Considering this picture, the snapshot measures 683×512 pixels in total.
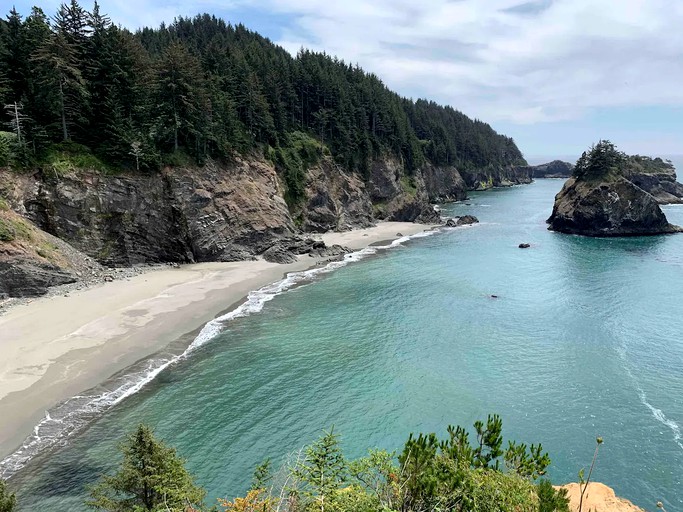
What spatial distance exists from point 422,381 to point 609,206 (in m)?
78.4

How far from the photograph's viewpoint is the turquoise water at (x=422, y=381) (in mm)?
22703

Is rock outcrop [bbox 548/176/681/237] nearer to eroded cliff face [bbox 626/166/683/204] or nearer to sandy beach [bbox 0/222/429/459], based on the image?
eroded cliff face [bbox 626/166/683/204]

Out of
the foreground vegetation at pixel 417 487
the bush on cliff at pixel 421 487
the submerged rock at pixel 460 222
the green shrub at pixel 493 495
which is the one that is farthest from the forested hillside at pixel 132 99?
the green shrub at pixel 493 495

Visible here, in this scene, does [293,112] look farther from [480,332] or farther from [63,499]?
[63,499]

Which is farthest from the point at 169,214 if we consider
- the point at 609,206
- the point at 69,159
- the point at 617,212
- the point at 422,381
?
the point at 617,212

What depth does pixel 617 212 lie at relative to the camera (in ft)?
293

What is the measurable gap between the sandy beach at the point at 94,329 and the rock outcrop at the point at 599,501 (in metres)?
26.0

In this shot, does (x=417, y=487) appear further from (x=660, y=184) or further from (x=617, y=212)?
(x=660, y=184)

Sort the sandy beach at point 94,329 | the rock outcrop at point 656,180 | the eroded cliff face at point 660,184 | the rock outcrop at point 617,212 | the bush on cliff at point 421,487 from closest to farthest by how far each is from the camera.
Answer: the bush on cliff at point 421,487, the sandy beach at point 94,329, the rock outcrop at point 617,212, the eroded cliff face at point 660,184, the rock outcrop at point 656,180

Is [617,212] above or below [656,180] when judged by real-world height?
below

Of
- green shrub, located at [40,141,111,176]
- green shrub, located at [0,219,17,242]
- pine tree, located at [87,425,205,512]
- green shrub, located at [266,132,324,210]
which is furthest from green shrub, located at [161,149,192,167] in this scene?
pine tree, located at [87,425,205,512]

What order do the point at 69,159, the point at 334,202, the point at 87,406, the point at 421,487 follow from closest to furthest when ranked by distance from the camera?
the point at 421,487
the point at 87,406
the point at 69,159
the point at 334,202

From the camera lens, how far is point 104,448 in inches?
913

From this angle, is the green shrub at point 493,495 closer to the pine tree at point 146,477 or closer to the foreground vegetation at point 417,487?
the foreground vegetation at point 417,487
